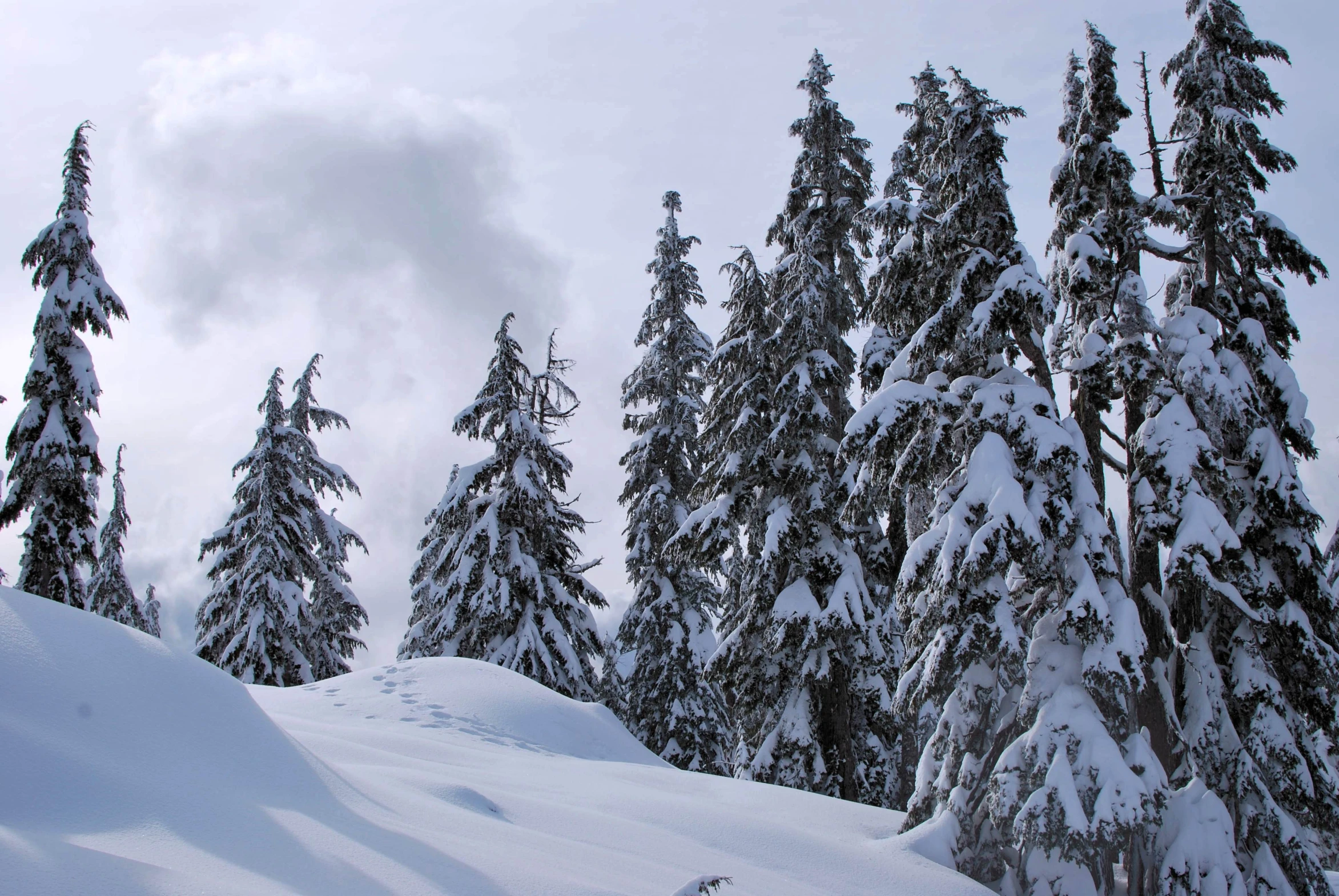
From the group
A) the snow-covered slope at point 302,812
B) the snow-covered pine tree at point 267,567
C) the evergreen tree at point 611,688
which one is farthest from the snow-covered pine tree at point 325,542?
the snow-covered slope at point 302,812

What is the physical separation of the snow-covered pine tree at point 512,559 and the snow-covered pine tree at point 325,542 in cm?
383

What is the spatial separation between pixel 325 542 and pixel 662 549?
10770 mm

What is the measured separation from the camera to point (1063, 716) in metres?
9.33

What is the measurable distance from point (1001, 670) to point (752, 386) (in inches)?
341

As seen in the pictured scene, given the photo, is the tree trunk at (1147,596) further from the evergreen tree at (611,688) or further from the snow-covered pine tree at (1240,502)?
the evergreen tree at (611,688)

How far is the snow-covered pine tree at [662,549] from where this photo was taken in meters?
23.8

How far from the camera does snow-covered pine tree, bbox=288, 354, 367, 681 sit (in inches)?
1029

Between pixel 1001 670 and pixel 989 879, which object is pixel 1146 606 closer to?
pixel 1001 670

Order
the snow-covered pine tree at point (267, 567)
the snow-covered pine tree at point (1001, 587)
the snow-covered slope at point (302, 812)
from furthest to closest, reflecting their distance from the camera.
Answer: the snow-covered pine tree at point (267, 567), the snow-covered pine tree at point (1001, 587), the snow-covered slope at point (302, 812)

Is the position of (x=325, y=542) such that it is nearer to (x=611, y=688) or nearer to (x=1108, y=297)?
(x=611, y=688)

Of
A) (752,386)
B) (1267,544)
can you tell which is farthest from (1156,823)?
(752,386)

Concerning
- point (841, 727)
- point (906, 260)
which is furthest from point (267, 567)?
point (906, 260)

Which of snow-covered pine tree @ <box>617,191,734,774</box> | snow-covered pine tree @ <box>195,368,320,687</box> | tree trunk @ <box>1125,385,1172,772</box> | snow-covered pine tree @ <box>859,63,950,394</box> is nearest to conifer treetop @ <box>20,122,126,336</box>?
snow-covered pine tree @ <box>195,368,320,687</box>

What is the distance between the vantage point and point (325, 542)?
2622cm
